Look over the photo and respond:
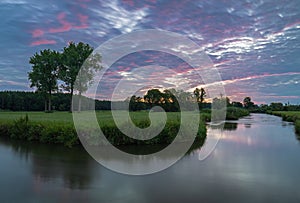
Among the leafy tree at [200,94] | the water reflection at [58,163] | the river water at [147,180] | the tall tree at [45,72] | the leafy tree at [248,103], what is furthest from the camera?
the leafy tree at [248,103]

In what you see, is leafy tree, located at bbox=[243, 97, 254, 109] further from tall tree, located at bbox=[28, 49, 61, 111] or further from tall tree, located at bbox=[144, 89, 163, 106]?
tall tree, located at bbox=[28, 49, 61, 111]

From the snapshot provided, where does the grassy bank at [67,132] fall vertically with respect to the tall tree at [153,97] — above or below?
below

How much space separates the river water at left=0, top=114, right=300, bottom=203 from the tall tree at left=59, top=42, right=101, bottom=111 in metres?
22.1

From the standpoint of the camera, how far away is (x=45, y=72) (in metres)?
33.5

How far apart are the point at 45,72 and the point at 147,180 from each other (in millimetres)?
30458

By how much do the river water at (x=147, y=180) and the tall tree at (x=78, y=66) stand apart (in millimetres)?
22055

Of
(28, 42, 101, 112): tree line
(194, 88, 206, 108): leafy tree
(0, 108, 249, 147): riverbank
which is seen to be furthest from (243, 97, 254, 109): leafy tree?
(0, 108, 249, 147): riverbank

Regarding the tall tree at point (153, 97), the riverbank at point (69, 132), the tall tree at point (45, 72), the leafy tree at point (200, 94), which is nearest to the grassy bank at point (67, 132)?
the riverbank at point (69, 132)

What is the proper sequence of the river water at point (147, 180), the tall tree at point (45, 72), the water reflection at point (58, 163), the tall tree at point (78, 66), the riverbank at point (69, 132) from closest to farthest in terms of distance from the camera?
1. the river water at point (147, 180)
2. the water reflection at point (58, 163)
3. the riverbank at point (69, 132)
4. the tall tree at point (78, 66)
5. the tall tree at point (45, 72)

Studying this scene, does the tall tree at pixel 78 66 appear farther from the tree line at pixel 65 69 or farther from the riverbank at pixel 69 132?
the riverbank at pixel 69 132

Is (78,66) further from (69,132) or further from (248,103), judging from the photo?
(248,103)

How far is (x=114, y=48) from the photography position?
52.5 ft

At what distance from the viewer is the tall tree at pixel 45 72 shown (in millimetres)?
33022

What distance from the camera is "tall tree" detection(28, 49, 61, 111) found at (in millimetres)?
33022
